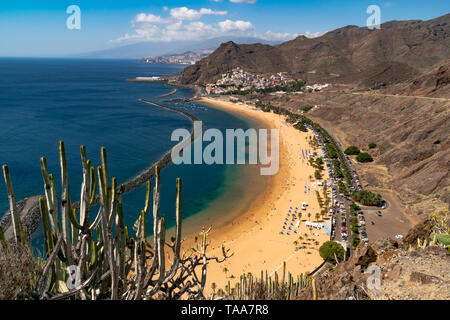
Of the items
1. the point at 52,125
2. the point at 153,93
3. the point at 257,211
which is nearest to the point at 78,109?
the point at 52,125

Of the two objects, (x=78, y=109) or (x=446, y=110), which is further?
(x=78, y=109)

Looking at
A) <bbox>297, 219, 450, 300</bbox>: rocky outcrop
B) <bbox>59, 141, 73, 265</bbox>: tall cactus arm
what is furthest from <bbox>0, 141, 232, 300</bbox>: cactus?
<bbox>297, 219, 450, 300</bbox>: rocky outcrop

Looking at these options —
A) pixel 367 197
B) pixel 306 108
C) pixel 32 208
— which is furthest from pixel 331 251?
pixel 306 108

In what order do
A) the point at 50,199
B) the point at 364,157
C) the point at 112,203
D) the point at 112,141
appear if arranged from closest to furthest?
the point at 50,199, the point at 112,203, the point at 364,157, the point at 112,141

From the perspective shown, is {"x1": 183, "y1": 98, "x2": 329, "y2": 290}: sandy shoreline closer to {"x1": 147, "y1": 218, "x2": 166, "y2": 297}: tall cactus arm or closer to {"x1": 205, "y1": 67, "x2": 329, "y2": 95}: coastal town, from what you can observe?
{"x1": 147, "y1": 218, "x2": 166, "y2": 297}: tall cactus arm

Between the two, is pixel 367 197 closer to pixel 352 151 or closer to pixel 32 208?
pixel 352 151

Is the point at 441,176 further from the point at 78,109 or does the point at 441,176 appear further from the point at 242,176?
the point at 78,109

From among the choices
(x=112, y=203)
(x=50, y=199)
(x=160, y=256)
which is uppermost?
(x=50, y=199)
